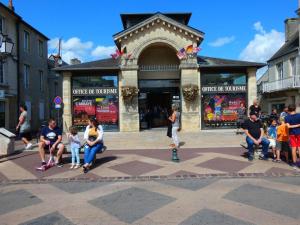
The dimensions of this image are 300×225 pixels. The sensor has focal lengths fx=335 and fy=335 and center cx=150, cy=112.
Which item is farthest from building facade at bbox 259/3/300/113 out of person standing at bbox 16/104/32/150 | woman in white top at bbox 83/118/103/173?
woman in white top at bbox 83/118/103/173

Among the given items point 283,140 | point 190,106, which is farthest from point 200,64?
point 283,140

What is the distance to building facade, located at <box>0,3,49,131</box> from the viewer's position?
22.9m

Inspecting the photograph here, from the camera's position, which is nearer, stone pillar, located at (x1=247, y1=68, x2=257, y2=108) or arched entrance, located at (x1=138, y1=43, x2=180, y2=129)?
stone pillar, located at (x1=247, y1=68, x2=257, y2=108)

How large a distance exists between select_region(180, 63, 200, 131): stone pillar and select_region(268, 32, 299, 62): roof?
39.5 feet

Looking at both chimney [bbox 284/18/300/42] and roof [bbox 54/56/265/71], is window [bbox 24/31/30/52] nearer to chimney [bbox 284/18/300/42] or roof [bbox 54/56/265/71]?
roof [bbox 54/56/265/71]

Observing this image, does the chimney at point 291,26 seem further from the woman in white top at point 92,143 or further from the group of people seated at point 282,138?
the woman in white top at point 92,143

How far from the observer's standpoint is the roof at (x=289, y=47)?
28.5m

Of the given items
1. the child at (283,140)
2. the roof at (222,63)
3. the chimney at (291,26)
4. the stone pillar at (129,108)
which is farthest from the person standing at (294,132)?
the chimney at (291,26)

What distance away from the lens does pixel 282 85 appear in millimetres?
29734

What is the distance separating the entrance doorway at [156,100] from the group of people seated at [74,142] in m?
12.3

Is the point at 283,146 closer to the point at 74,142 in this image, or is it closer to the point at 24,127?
the point at 74,142

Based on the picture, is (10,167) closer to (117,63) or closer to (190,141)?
(190,141)

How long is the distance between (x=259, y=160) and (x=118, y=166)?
166 inches

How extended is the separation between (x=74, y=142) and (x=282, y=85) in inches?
978
